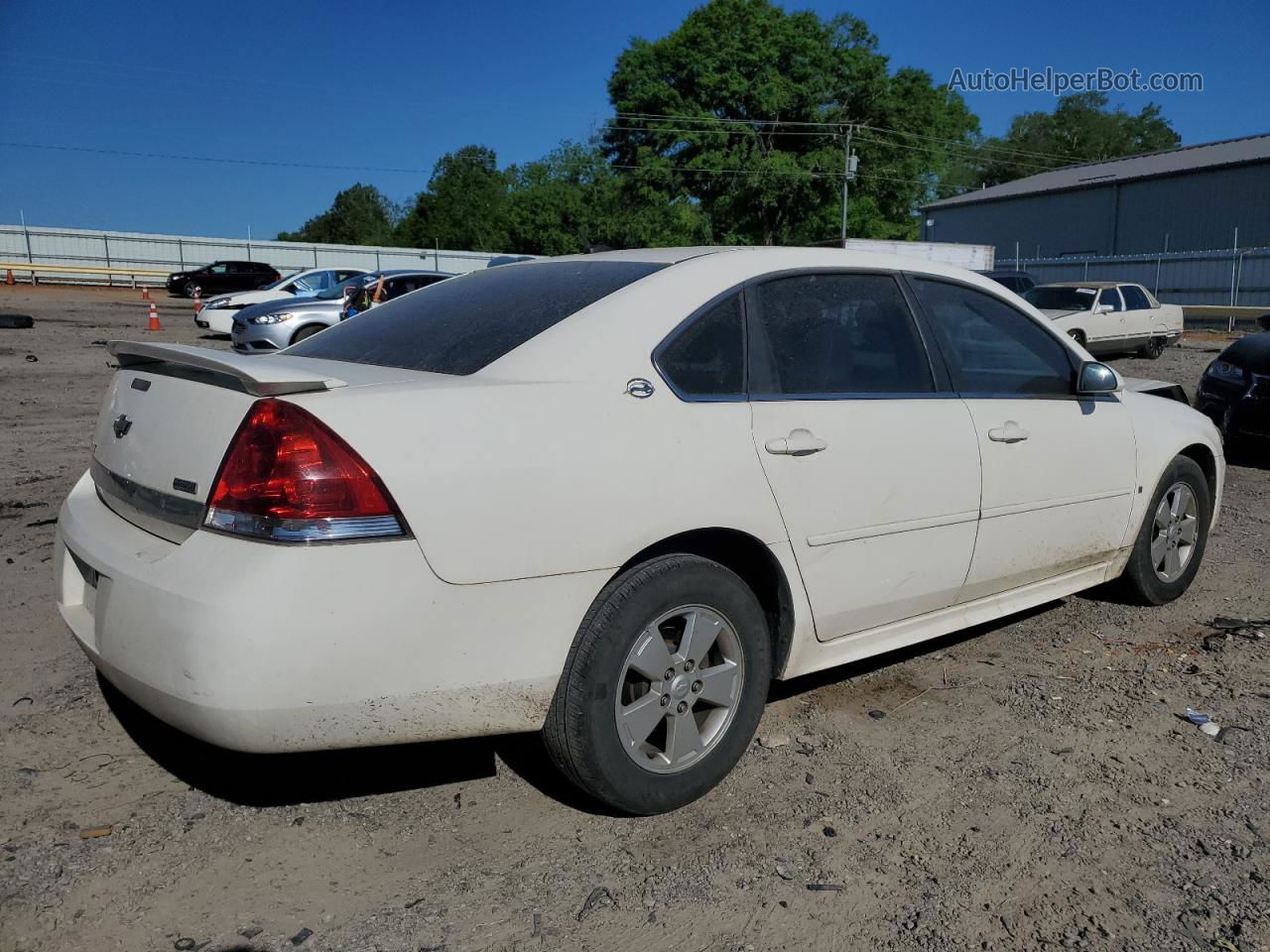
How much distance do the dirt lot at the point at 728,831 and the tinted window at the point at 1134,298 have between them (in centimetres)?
1759

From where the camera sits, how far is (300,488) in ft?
7.78

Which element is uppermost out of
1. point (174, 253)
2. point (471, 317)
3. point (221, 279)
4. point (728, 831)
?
point (174, 253)

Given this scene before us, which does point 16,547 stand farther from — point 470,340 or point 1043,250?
point 1043,250

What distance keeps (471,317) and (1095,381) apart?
97.2 inches

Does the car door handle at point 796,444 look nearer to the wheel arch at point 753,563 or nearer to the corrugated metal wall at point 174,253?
the wheel arch at point 753,563

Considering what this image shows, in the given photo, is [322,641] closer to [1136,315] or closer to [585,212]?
[1136,315]

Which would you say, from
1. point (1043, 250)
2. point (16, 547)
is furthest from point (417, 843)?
point (1043, 250)

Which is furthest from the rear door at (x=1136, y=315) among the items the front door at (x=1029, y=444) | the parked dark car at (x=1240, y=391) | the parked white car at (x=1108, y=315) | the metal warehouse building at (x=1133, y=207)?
the metal warehouse building at (x=1133, y=207)

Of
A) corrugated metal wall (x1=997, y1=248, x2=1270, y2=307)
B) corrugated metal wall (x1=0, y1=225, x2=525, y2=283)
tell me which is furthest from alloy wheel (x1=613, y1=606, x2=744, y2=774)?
corrugated metal wall (x1=0, y1=225, x2=525, y2=283)

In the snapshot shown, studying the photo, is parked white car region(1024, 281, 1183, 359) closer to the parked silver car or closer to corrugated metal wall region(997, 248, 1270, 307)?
the parked silver car

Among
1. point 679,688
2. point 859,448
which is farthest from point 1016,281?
point 679,688

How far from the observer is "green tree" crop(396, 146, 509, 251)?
9338 cm

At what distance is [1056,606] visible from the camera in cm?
494

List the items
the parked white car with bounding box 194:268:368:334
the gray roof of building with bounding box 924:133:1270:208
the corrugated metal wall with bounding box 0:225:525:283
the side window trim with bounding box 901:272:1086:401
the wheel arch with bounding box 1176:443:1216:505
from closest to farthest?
the side window trim with bounding box 901:272:1086:401, the wheel arch with bounding box 1176:443:1216:505, the parked white car with bounding box 194:268:368:334, the gray roof of building with bounding box 924:133:1270:208, the corrugated metal wall with bounding box 0:225:525:283
